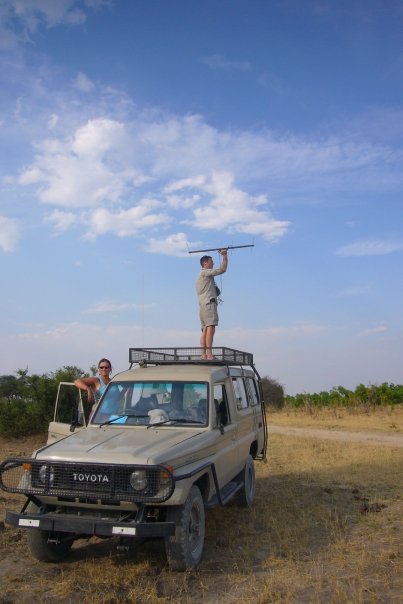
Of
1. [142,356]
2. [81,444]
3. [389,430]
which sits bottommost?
[389,430]

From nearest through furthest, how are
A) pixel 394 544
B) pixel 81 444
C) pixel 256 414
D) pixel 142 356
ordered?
pixel 81 444, pixel 394 544, pixel 142 356, pixel 256 414

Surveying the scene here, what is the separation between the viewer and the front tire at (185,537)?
521 cm

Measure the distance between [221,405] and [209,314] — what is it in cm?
287

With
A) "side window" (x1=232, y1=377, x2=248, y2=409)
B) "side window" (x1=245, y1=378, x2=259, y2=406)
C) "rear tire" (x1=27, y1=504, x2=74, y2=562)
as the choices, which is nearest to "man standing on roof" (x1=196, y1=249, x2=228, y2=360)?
"side window" (x1=245, y1=378, x2=259, y2=406)

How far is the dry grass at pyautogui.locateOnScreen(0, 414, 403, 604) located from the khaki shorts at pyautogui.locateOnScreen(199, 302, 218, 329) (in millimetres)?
2845

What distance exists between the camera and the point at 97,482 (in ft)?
17.2

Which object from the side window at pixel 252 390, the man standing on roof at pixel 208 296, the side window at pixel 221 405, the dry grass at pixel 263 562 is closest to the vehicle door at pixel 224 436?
the side window at pixel 221 405

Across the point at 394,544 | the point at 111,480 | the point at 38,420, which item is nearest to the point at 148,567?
the point at 111,480

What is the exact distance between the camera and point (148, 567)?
5.48m

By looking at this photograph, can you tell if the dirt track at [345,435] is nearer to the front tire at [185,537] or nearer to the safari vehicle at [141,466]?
the safari vehicle at [141,466]

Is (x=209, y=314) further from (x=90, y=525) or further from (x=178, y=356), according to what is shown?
(x=90, y=525)

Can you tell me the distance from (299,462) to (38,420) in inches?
274

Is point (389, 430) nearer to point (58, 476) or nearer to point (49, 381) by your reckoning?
point (49, 381)

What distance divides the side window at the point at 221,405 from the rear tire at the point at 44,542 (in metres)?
2.08
